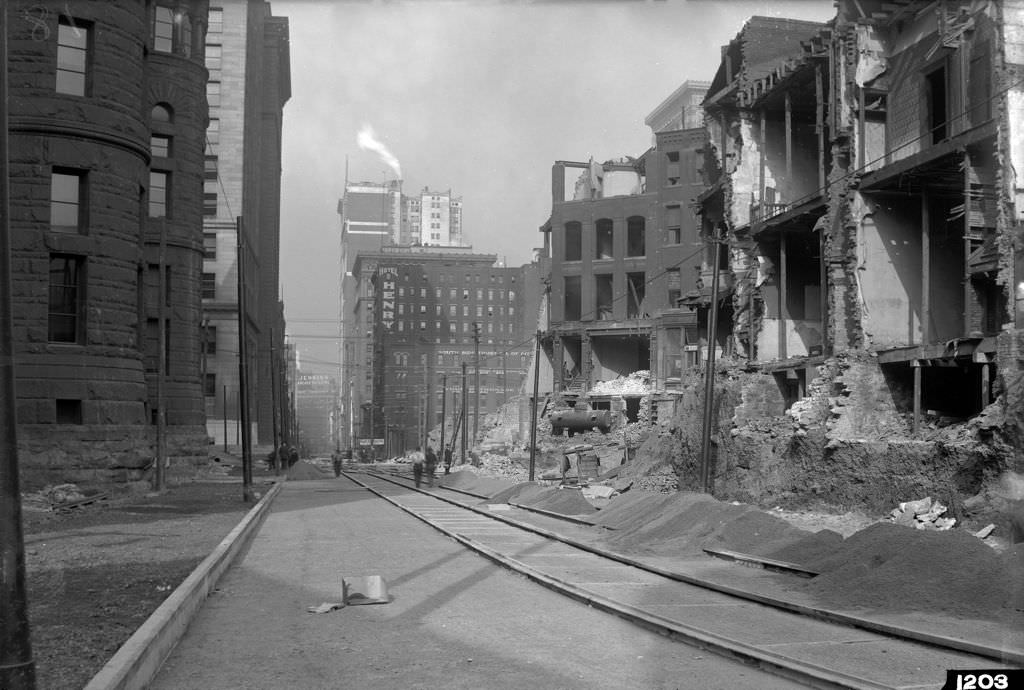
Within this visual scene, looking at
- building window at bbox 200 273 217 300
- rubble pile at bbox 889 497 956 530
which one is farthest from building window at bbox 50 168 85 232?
building window at bbox 200 273 217 300

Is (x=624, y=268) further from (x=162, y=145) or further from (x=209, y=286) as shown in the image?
(x=162, y=145)

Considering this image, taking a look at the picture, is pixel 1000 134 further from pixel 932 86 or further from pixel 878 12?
pixel 878 12

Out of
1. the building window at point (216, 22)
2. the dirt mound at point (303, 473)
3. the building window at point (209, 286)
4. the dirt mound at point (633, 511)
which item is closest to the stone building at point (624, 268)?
the dirt mound at point (303, 473)

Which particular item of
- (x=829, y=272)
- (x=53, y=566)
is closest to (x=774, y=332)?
(x=829, y=272)

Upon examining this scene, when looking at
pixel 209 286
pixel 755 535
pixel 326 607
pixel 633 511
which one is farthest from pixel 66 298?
pixel 209 286

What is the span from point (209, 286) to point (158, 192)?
29291 millimetres

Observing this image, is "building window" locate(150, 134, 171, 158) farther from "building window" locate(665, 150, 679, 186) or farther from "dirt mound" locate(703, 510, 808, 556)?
"building window" locate(665, 150, 679, 186)

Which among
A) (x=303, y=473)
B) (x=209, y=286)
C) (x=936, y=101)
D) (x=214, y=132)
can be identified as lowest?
(x=303, y=473)

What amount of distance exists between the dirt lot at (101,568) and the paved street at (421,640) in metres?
0.73

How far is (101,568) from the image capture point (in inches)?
603

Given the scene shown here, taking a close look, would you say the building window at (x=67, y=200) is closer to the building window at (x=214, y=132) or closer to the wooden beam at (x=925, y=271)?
the wooden beam at (x=925, y=271)

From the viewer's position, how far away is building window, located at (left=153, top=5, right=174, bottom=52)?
50.1m

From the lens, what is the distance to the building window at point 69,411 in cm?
2969

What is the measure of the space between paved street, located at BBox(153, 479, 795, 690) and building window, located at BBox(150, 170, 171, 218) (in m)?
35.9
